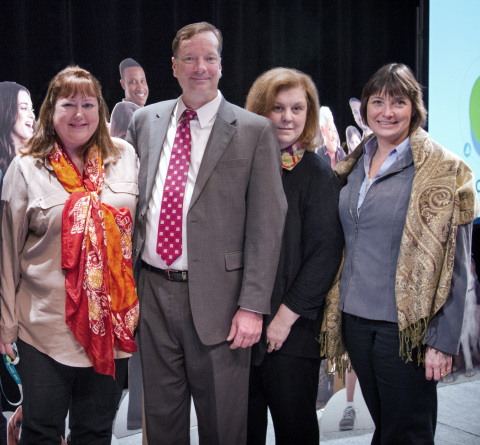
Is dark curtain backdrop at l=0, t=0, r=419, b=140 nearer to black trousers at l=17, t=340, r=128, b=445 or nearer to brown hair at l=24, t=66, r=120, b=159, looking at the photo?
brown hair at l=24, t=66, r=120, b=159

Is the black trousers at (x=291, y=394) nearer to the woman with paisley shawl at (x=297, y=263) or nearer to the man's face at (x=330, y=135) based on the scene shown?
the woman with paisley shawl at (x=297, y=263)

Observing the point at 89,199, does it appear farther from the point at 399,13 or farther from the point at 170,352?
the point at 399,13

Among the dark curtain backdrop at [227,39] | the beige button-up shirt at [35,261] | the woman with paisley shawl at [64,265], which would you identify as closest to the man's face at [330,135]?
the dark curtain backdrop at [227,39]

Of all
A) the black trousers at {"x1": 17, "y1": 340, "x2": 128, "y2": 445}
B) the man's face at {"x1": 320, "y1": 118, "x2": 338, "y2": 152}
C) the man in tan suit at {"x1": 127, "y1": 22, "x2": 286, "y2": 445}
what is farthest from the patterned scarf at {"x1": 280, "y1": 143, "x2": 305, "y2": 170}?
the man's face at {"x1": 320, "y1": 118, "x2": 338, "y2": 152}

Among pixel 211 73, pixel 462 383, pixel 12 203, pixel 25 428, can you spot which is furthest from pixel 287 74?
pixel 462 383

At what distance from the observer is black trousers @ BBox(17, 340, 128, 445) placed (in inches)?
71.6

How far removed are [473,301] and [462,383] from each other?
60 cm

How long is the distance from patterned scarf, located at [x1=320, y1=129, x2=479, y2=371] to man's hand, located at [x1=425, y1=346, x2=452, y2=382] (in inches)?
1.4

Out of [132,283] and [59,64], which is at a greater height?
[59,64]

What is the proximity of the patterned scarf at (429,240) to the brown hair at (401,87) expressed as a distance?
189 millimetres

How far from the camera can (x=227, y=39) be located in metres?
3.12

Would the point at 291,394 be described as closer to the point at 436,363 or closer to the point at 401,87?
the point at 436,363

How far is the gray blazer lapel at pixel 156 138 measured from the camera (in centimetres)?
186

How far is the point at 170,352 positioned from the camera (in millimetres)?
1877
